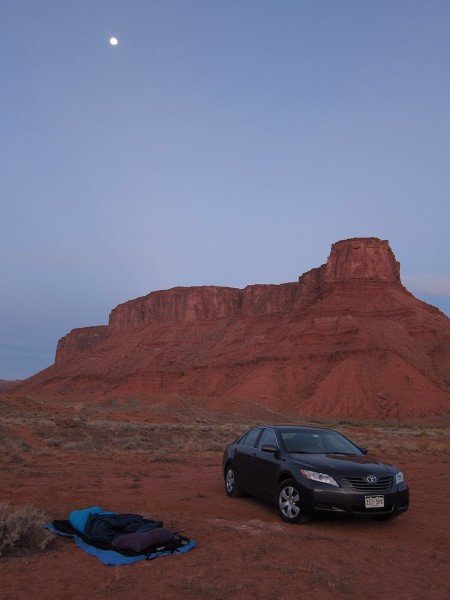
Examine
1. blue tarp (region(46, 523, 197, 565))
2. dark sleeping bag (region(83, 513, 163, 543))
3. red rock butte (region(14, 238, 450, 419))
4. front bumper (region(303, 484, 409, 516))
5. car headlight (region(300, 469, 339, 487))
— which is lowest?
blue tarp (region(46, 523, 197, 565))

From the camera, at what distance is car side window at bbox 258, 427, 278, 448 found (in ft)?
29.1

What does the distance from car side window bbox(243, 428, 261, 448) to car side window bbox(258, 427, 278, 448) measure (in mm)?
206

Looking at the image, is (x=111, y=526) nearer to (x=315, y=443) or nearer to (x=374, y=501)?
(x=374, y=501)

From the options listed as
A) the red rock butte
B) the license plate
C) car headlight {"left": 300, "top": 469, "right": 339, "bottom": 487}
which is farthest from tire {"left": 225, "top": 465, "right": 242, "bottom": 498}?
the red rock butte

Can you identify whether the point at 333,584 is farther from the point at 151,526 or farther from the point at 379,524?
the point at 379,524

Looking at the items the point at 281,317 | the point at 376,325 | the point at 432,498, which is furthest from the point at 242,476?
the point at 281,317

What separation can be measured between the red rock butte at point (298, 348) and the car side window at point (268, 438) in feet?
169

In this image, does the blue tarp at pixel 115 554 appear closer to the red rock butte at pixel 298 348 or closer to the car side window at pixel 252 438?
the car side window at pixel 252 438

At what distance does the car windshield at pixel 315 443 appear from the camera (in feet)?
28.0

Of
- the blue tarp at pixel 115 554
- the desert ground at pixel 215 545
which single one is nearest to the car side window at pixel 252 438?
the desert ground at pixel 215 545

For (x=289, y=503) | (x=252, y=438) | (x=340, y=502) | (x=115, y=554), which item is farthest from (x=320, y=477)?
(x=115, y=554)

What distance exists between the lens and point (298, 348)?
7988 centimetres

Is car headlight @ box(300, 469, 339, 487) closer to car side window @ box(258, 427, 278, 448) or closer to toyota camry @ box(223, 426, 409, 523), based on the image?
toyota camry @ box(223, 426, 409, 523)

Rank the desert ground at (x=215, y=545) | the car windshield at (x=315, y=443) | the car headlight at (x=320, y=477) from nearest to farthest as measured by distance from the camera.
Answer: the desert ground at (x=215, y=545) → the car headlight at (x=320, y=477) → the car windshield at (x=315, y=443)
